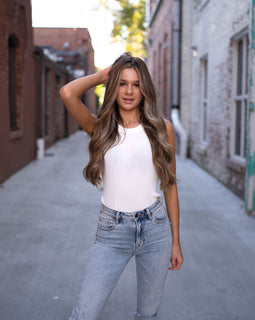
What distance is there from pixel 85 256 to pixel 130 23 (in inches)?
1276

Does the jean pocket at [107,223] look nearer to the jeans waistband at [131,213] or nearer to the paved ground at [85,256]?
the jeans waistband at [131,213]

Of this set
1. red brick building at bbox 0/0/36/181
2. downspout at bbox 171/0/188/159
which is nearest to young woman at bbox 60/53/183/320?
red brick building at bbox 0/0/36/181

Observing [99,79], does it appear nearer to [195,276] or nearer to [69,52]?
[195,276]

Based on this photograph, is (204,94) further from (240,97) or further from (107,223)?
(107,223)

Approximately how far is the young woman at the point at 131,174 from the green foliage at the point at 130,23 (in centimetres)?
3272

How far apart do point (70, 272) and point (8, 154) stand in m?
6.64

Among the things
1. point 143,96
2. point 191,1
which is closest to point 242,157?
point 143,96

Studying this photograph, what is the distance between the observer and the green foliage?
34438 mm

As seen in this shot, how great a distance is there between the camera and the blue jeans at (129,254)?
2.18 metres

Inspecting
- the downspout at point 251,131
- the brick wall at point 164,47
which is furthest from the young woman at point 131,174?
the brick wall at point 164,47

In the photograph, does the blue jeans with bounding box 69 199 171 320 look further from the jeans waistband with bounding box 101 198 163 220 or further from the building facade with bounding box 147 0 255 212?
the building facade with bounding box 147 0 255 212

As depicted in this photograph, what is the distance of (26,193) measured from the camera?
8.38 meters

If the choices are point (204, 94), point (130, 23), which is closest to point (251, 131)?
point (204, 94)

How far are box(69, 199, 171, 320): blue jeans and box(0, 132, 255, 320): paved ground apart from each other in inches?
46.8
